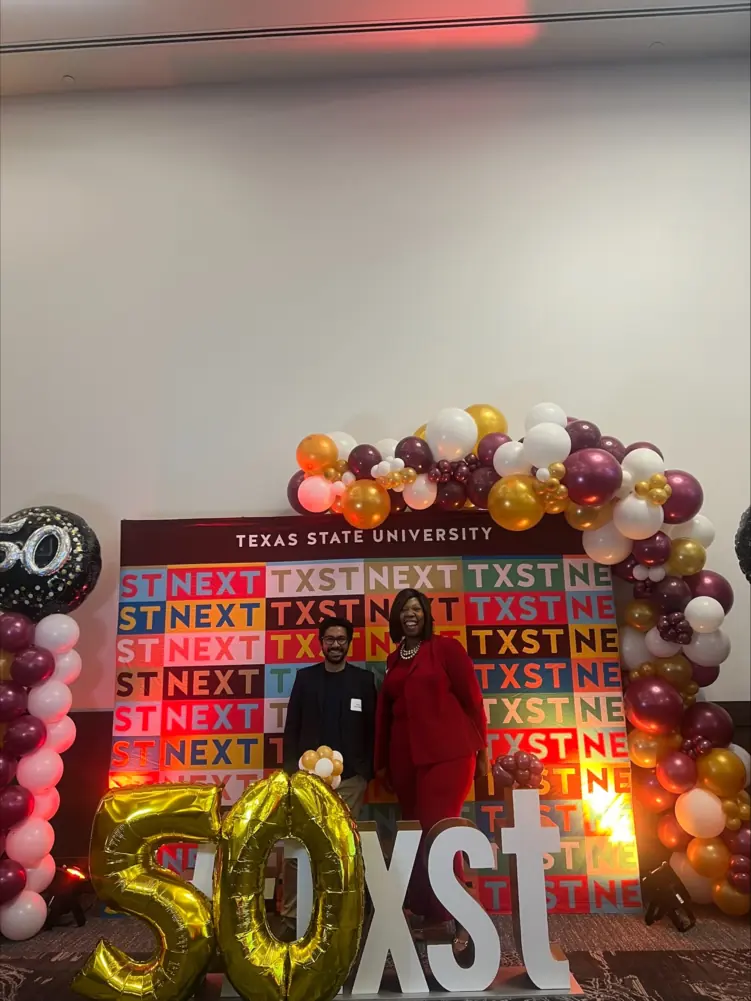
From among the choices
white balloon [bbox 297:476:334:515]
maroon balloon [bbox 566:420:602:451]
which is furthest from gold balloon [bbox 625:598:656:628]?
white balloon [bbox 297:476:334:515]

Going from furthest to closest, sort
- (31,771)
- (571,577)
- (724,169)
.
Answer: (724,169)
(571,577)
(31,771)

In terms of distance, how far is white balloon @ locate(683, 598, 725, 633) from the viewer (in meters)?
3.16

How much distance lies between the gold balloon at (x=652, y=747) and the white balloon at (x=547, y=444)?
4.18 feet

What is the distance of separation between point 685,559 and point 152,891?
95.7 inches

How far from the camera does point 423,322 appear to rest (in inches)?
162

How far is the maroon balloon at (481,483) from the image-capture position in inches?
133

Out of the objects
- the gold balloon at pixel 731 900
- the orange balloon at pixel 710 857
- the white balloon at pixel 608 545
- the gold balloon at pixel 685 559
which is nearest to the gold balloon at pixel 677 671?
the gold balloon at pixel 685 559

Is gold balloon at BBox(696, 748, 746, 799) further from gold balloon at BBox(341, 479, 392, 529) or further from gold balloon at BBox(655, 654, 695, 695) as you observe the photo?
gold balloon at BBox(341, 479, 392, 529)

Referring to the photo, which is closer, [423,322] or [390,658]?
[390,658]

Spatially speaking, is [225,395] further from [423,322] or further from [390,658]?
[390,658]

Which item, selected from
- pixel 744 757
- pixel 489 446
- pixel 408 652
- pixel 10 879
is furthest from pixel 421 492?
pixel 10 879

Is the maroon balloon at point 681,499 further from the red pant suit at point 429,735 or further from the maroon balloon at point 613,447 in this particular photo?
the red pant suit at point 429,735

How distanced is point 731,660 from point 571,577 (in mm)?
926

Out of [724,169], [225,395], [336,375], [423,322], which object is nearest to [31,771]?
[225,395]
